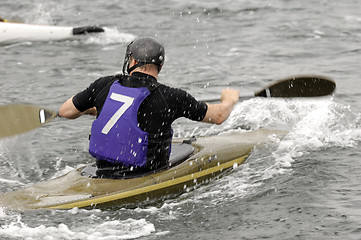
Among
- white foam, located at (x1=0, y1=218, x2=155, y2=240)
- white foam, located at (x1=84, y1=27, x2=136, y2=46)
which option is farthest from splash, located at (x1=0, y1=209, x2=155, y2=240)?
white foam, located at (x1=84, y1=27, x2=136, y2=46)

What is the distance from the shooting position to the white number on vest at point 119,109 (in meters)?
4.93

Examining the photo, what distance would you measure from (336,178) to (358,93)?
3.53 m

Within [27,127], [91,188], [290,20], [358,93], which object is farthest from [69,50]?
[91,188]

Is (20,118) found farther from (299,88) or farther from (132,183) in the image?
(299,88)

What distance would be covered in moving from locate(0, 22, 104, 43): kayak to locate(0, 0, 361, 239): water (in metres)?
0.17

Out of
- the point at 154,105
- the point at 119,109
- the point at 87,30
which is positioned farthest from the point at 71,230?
the point at 87,30

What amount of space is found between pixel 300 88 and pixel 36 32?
7415mm

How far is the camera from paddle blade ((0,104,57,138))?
18.5 feet

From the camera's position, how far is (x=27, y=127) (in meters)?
5.70

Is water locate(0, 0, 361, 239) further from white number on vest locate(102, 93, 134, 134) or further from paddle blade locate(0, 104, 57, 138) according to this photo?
white number on vest locate(102, 93, 134, 134)

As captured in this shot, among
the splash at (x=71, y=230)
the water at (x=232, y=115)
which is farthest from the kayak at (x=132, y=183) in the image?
the splash at (x=71, y=230)

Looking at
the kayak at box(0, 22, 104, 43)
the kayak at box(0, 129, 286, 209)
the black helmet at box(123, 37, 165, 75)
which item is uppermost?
the black helmet at box(123, 37, 165, 75)

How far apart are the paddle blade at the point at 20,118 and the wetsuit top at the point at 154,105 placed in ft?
2.07

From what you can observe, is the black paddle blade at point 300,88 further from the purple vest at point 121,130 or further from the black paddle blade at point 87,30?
the black paddle blade at point 87,30
